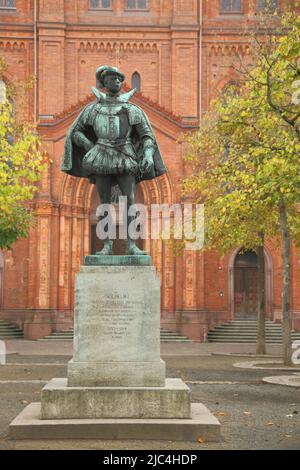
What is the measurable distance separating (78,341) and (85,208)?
2553 centimetres

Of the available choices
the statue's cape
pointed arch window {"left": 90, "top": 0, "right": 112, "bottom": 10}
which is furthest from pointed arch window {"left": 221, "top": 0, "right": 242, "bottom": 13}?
the statue's cape

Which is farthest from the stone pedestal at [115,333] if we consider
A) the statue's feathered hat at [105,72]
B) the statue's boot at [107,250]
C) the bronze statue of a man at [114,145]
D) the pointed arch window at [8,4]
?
the pointed arch window at [8,4]

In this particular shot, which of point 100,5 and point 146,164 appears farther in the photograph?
point 100,5

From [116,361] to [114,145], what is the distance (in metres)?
2.92

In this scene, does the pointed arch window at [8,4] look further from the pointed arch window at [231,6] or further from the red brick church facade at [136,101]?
the pointed arch window at [231,6]

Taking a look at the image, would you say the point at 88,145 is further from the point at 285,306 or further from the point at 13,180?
the point at 285,306

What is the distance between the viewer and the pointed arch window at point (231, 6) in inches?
1457

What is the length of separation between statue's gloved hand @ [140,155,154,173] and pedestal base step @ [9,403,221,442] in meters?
3.32

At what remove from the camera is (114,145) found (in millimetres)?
10297

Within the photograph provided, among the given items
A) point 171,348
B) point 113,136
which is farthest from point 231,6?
point 113,136

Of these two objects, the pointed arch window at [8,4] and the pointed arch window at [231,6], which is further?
the pointed arch window at [231,6]

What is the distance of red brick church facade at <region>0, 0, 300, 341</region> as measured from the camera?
33.2 m

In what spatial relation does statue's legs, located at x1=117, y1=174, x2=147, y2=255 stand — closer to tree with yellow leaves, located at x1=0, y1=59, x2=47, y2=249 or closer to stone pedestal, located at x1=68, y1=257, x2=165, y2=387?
stone pedestal, located at x1=68, y1=257, x2=165, y2=387

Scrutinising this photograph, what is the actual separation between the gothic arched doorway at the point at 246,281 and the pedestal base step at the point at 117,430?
2709 centimetres
